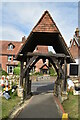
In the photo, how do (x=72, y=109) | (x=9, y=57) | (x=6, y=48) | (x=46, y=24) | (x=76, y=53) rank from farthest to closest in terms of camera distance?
(x=6, y=48) < (x=9, y=57) < (x=76, y=53) < (x=46, y=24) < (x=72, y=109)

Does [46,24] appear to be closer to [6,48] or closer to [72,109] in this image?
[72,109]

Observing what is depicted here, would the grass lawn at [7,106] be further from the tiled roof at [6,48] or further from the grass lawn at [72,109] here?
the tiled roof at [6,48]

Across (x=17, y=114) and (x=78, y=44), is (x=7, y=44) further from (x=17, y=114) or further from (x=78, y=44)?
(x=17, y=114)

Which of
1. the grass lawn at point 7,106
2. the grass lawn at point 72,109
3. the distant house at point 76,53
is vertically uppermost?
the distant house at point 76,53

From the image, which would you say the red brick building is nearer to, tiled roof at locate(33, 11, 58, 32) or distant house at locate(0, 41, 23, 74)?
distant house at locate(0, 41, 23, 74)

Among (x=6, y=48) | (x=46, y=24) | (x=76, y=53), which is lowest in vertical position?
(x=76, y=53)

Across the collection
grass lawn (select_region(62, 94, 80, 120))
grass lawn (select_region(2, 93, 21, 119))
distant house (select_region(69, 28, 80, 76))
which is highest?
distant house (select_region(69, 28, 80, 76))

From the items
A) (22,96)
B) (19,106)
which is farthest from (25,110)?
(22,96)

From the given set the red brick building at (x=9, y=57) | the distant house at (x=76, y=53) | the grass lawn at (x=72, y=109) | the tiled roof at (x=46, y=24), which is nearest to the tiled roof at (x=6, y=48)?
the red brick building at (x=9, y=57)

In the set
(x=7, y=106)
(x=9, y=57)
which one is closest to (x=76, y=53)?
(x=9, y=57)

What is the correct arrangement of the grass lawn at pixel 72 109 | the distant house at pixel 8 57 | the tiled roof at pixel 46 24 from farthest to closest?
1. the distant house at pixel 8 57
2. the tiled roof at pixel 46 24
3. the grass lawn at pixel 72 109

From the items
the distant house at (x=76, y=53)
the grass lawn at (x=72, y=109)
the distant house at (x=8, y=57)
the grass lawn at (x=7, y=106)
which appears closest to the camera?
the grass lawn at (x=72, y=109)

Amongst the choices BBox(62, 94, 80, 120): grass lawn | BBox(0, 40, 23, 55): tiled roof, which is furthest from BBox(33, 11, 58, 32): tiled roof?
BBox(0, 40, 23, 55): tiled roof

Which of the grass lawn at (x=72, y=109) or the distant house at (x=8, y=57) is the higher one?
the distant house at (x=8, y=57)
